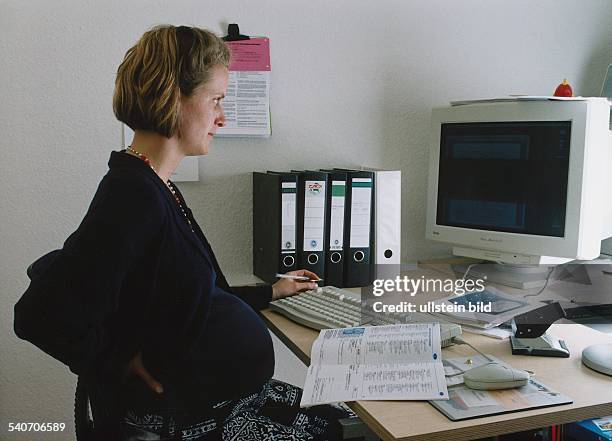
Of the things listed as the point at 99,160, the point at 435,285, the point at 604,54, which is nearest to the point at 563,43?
the point at 604,54

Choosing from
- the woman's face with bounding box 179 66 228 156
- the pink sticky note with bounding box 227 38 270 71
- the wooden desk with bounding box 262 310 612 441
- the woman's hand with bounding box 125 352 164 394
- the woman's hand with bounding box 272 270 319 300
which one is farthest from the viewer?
the pink sticky note with bounding box 227 38 270 71

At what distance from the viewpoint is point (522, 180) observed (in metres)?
1.95

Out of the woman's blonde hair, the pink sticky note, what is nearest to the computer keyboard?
the woman's blonde hair

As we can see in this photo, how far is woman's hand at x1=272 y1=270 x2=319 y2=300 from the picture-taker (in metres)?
1.81

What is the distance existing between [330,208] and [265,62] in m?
0.50

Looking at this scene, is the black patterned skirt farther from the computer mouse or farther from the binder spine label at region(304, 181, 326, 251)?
the binder spine label at region(304, 181, 326, 251)

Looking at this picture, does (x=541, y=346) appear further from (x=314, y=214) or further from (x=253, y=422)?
(x=314, y=214)

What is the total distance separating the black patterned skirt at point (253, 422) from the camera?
4.21 ft

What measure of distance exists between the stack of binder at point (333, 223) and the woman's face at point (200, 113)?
486 mm

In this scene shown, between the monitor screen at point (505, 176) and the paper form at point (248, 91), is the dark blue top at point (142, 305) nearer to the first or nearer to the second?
the paper form at point (248, 91)

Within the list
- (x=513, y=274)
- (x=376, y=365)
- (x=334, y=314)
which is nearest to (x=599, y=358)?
(x=376, y=365)

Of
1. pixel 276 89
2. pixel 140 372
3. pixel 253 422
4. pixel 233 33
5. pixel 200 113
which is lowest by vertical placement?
pixel 253 422

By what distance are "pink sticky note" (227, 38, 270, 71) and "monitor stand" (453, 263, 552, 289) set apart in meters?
0.90

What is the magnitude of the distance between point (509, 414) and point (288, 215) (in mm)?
965
